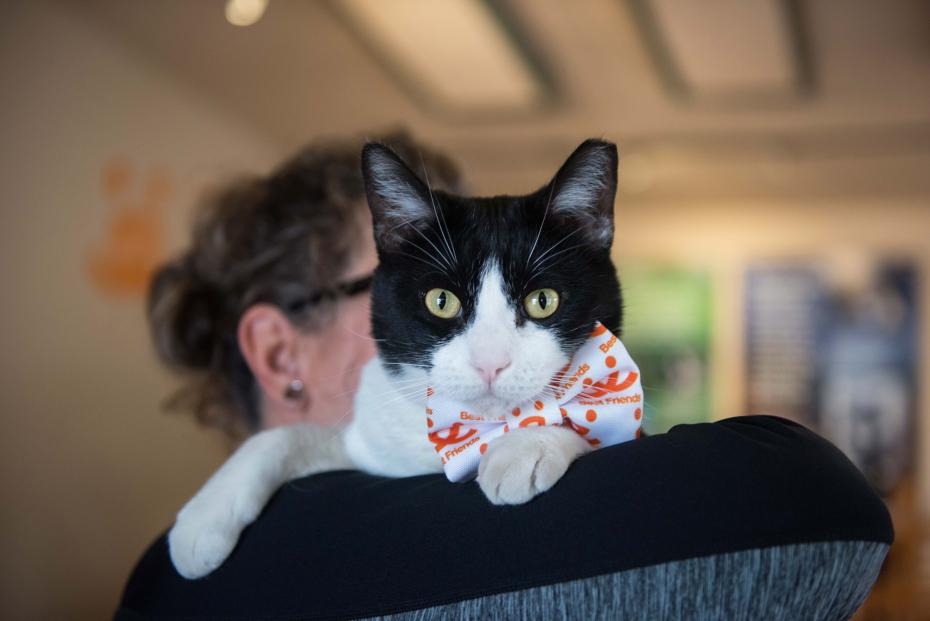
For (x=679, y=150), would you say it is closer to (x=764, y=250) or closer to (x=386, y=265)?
(x=764, y=250)

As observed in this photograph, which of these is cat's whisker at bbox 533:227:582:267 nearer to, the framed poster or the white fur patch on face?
the white fur patch on face

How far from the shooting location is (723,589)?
0.70 metres

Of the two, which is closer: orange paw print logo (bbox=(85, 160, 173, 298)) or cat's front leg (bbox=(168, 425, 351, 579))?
cat's front leg (bbox=(168, 425, 351, 579))

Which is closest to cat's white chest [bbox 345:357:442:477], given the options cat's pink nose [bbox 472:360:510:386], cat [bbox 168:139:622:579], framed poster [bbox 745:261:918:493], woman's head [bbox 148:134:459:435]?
cat [bbox 168:139:622:579]

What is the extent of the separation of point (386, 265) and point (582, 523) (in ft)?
1.41

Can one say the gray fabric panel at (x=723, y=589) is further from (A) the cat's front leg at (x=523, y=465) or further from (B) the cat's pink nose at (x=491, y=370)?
(B) the cat's pink nose at (x=491, y=370)

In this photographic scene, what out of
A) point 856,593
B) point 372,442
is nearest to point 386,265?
point 372,442

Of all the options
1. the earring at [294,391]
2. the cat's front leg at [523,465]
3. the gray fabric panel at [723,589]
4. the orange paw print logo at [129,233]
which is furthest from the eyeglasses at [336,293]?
the orange paw print logo at [129,233]

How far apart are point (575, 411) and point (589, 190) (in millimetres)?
252

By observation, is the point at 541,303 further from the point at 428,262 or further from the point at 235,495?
the point at 235,495

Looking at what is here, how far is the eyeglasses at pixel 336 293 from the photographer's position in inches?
61.6

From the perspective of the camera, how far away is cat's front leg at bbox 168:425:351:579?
0.96 metres

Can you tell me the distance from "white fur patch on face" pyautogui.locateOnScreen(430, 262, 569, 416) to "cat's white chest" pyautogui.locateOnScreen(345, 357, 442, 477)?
91 mm

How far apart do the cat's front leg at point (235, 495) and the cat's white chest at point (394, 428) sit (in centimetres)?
9
